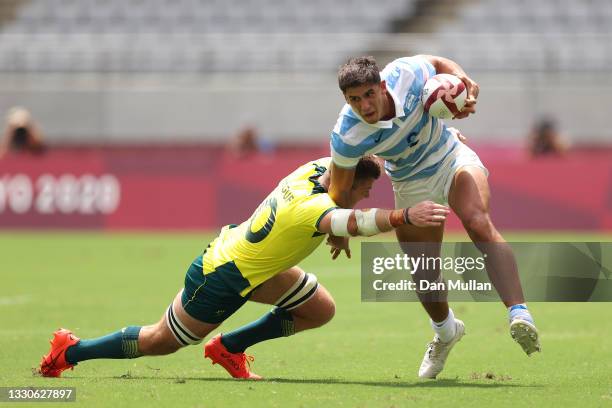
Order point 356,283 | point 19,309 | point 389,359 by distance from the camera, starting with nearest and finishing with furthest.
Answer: point 389,359, point 19,309, point 356,283

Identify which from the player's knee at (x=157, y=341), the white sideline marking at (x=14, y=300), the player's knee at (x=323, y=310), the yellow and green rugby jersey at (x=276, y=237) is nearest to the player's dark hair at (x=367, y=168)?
the yellow and green rugby jersey at (x=276, y=237)

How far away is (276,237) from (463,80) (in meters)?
1.68

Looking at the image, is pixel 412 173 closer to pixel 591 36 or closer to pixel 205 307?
pixel 205 307

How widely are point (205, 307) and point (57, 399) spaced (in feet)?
3.98

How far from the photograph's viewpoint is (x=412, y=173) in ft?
26.7

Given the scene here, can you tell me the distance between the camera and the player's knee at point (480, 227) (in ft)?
24.3

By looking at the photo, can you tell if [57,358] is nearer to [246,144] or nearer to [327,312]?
[327,312]

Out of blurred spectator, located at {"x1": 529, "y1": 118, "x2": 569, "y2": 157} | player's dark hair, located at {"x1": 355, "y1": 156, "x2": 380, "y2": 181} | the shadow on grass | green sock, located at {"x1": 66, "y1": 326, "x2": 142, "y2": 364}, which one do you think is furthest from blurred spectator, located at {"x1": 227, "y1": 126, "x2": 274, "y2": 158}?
player's dark hair, located at {"x1": 355, "y1": 156, "x2": 380, "y2": 181}

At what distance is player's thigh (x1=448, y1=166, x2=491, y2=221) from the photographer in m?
7.55

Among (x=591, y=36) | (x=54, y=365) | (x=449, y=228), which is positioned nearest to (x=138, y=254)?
(x=449, y=228)

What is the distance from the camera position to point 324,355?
9148mm

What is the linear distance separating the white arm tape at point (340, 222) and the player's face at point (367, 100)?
0.66 meters

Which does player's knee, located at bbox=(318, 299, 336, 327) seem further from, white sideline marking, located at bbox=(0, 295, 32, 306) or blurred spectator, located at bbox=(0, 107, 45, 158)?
blurred spectator, located at bbox=(0, 107, 45, 158)

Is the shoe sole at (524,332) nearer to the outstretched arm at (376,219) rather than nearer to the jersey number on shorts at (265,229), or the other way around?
the outstretched arm at (376,219)
